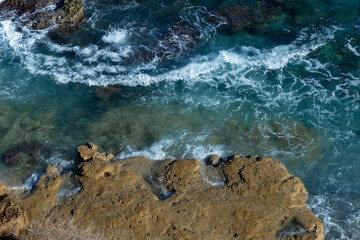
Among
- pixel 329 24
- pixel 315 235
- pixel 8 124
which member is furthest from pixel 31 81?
pixel 329 24

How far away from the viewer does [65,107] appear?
1562 cm

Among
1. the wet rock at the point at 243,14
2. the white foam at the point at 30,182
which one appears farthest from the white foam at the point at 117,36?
the white foam at the point at 30,182

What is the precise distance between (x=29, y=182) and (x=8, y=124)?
347cm

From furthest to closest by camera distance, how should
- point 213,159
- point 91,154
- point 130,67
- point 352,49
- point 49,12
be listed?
point 49,12 < point 352,49 < point 130,67 < point 91,154 < point 213,159

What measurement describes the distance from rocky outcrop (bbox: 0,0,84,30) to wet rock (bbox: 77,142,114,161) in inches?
347

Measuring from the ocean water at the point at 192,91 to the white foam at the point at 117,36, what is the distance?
90 mm

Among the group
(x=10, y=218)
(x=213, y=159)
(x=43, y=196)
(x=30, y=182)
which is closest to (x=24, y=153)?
(x=30, y=182)

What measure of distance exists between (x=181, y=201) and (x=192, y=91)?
21.2 feet

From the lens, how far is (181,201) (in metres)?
11.1

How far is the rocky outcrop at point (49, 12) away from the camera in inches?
768

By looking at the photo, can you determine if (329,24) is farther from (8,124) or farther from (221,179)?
(8,124)

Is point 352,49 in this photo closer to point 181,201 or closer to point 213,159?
point 213,159

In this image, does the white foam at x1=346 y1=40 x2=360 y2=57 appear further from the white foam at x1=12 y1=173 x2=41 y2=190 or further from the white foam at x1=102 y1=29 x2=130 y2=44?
the white foam at x1=12 y1=173 x2=41 y2=190

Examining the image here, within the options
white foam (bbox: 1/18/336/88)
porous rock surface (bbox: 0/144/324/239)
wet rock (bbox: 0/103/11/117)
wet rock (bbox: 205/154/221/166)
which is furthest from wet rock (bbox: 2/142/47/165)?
wet rock (bbox: 205/154/221/166)
